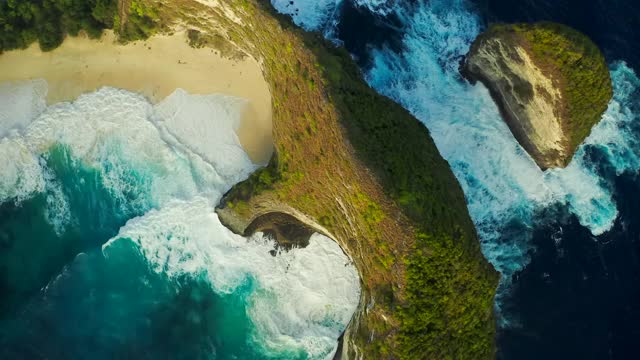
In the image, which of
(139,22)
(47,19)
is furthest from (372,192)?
(47,19)

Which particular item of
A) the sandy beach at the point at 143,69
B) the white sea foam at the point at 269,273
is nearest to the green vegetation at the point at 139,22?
the sandy beach at the point at 143,69

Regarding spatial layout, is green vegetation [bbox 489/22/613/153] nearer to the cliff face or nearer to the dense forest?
the cliff face

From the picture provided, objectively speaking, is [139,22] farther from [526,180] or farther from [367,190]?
[526,180]

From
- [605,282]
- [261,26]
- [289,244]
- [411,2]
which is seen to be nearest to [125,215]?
[289,244]

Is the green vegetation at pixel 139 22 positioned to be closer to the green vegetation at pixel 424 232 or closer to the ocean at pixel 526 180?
the ocean at pixel 526 180

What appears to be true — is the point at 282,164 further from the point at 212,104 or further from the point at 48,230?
the point at 48,230
